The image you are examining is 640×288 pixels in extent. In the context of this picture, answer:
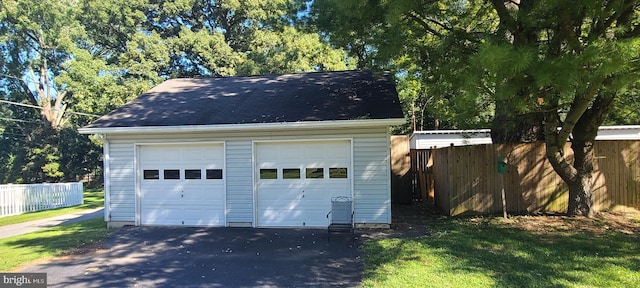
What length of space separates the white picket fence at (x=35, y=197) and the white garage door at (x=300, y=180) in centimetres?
1135

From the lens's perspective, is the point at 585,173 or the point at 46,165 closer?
the point at 585,173

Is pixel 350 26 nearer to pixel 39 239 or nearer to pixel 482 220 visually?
pixel 482 220

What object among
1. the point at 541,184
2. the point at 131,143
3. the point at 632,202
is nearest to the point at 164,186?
the point at 131,143

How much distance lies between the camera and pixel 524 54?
4.62 metres

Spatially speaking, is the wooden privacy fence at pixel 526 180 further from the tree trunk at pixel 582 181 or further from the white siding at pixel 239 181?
the white siding at pixel 239 181

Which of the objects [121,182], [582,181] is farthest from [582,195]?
[121,182]

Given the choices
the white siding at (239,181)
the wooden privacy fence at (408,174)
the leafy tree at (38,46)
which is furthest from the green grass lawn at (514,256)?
the leafy tree at (38,46)

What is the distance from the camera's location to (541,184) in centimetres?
893

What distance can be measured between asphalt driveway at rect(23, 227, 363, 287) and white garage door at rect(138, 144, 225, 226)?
72cm

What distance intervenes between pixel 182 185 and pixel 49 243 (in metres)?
2.82

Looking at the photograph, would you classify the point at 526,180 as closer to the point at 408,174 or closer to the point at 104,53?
the point at 408,174

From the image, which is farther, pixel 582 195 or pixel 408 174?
pixel 408 174

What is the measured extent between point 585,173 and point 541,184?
3.27 ft

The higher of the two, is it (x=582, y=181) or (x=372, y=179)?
(x=372, y=179)
